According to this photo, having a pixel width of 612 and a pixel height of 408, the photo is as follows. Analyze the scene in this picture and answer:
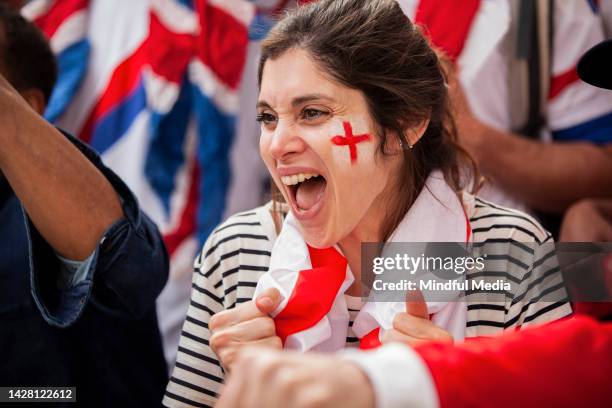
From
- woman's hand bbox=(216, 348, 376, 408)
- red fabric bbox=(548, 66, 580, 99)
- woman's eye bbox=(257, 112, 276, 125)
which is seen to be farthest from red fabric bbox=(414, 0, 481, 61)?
woman's hand bbox=(216, 348, 376, 408)

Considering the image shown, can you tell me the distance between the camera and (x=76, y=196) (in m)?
1.79

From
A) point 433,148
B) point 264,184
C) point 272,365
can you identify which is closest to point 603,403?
point 272,365

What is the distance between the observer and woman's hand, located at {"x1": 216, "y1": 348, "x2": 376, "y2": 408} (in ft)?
2.55

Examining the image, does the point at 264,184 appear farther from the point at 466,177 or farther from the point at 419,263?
the point at 419,263

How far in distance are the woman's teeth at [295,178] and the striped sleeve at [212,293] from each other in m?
0.25

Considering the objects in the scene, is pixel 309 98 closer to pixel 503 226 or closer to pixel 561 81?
pixel 503 226

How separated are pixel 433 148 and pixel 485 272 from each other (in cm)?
36

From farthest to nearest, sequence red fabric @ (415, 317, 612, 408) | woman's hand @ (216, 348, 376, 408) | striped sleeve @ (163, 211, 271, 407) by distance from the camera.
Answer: striped sleeve @ (163, 211, 271, 407), red fabric @ (415, 317, 612, 408), woman's hand @ (216, 348, 376, 408)

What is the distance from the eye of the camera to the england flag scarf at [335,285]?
1656 mm

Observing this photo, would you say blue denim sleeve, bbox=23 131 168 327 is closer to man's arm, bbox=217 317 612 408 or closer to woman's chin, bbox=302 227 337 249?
woman's chin, bbox=302 227 337 249

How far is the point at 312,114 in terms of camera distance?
5.78 feet

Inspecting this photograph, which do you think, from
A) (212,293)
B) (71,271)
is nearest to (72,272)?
(71,271)

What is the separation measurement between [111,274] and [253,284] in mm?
347

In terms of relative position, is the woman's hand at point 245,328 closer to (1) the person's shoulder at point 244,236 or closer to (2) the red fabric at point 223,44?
(1) the person's shoulder at point 244,236
